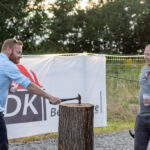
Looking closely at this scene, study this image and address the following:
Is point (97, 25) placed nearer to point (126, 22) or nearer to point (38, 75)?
point (126, 22)

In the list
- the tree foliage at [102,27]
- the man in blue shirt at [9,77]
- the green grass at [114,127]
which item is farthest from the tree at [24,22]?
the man in blue shirt at [9,77]

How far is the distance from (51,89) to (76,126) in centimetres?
265

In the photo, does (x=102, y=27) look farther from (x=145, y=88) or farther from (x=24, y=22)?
(x=145, y=88)

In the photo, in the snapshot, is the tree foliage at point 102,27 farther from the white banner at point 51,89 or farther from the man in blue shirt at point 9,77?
the man in blue shirt at point 9,77

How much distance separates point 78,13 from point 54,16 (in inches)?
114

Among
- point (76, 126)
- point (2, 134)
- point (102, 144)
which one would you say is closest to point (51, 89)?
point (102, 144)

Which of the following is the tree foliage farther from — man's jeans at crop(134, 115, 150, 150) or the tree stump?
man's jeans at crop(134, 115, 150, 150)

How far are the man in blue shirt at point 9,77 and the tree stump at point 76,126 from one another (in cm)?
50

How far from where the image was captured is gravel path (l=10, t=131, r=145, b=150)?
5.99 metres

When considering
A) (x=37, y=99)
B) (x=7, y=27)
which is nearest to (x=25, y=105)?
(x=37, y=99)

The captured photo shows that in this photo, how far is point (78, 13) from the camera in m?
37.5

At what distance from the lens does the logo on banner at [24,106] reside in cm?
604

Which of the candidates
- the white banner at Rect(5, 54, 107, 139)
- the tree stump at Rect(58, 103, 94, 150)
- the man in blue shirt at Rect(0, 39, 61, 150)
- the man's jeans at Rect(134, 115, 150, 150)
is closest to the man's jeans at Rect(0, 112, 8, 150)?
the man in blue shirt at Rect(0, 39, 61, 150)

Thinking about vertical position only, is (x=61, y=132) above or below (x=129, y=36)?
below
